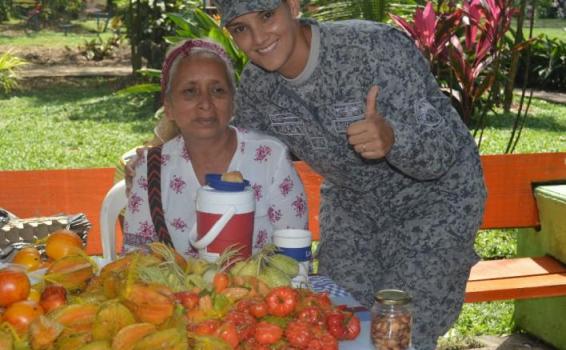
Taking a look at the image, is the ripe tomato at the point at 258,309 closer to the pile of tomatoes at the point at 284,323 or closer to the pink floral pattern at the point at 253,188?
the pile of tomatoes at the point at 284,323

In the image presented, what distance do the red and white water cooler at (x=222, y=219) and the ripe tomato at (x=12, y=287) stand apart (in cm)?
48

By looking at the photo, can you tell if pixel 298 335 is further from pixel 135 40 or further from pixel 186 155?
pixel 135 40

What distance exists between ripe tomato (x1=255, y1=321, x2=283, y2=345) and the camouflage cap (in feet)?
3.22

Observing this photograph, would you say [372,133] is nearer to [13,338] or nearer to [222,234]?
[222,234]

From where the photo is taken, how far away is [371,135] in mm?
2291

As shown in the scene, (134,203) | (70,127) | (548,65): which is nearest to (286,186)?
(134,203)

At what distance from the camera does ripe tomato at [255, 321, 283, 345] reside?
1.83 meters

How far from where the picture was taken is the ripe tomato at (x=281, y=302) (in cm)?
191

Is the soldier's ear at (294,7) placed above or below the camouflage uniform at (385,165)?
above

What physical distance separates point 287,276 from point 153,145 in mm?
1240

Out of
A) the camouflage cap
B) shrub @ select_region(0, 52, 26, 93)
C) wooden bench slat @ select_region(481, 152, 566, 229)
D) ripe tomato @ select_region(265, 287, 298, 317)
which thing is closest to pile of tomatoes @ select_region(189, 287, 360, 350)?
ripe tomato @ select_region(265, 287, 298, 317)

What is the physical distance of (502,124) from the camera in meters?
11.0

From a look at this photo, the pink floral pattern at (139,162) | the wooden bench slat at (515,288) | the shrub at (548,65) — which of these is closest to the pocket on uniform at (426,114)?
the pink floral pattern at (139,162)

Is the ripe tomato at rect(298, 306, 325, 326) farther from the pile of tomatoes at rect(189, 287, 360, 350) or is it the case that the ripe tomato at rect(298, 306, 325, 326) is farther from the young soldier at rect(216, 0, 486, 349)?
the young soldier at rect(216, 0, 486, 349)
